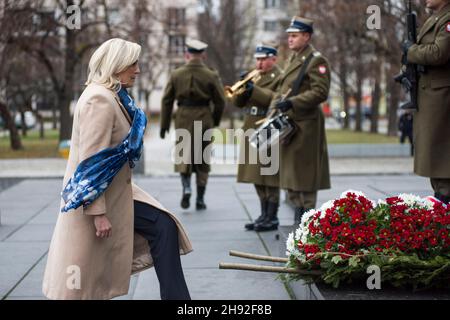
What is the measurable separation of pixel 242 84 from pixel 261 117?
465 mm

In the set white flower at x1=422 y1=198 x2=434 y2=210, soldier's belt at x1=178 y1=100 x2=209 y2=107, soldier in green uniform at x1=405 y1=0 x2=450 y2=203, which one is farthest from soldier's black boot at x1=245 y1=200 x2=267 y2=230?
white flower at x1=422 y1=198 x2=434 y2=210

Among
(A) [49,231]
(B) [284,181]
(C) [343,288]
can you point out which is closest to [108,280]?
(C) [343,288]

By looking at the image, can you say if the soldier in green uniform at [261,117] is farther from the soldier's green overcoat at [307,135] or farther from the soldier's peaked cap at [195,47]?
the soldier's peaked cap at [195,47]

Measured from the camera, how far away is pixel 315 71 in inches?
307

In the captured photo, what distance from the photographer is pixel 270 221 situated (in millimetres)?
8719

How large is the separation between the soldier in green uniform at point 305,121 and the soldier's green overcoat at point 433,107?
4.96 feet

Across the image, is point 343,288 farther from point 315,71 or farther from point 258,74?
point 258,74

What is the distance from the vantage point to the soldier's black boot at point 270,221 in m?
8.65

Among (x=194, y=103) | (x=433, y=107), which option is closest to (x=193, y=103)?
(x=194, y=103)

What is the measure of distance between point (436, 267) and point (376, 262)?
0.34 meters

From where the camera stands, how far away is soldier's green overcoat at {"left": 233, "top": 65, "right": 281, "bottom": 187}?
28.3 ft

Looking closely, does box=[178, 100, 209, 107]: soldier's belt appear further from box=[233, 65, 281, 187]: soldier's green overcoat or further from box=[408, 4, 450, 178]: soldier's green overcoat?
box=[408, 4, 450, 178]: soldier's green overcoat

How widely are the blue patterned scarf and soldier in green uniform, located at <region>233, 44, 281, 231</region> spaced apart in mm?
4033

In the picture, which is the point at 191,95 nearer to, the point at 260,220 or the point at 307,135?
the point at 260,220
